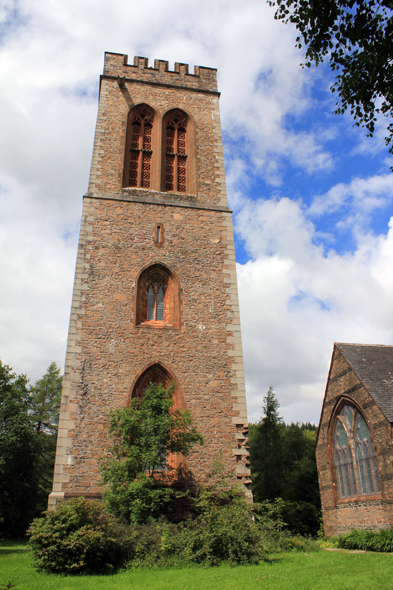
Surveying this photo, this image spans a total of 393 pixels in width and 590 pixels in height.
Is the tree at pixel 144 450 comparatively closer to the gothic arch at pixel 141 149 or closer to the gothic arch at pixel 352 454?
the gothic arch at pixel 352 454

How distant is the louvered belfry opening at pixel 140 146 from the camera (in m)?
16.6

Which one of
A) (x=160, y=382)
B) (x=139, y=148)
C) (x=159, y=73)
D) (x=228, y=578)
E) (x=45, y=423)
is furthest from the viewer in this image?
(x=45, y=423)

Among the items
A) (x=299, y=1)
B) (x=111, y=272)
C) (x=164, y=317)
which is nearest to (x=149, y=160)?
(x=111, y=272)

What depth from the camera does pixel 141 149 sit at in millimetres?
17312

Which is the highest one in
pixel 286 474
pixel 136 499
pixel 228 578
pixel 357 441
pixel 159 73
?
pixel 159 73

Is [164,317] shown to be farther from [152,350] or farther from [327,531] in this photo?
[327,531]

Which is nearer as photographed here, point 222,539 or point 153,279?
point 222,539

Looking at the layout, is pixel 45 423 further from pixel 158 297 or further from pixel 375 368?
pixel 375 368

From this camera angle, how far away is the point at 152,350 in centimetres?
1265

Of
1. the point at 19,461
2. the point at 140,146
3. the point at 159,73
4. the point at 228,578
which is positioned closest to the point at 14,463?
the point at 19,461

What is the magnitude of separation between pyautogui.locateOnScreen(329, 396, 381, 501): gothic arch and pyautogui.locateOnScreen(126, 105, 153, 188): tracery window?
12794mm

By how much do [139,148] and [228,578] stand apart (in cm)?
1538

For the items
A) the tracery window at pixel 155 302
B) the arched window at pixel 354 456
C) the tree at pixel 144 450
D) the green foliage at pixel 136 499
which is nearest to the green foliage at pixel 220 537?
the green foliage at pixel 136 499

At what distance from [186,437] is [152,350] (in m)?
3.10
